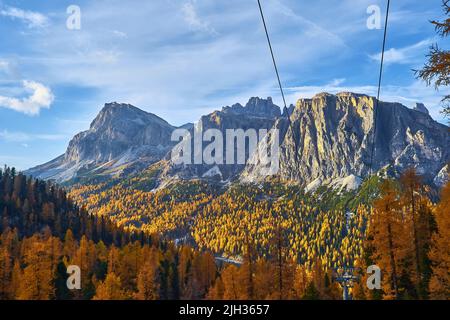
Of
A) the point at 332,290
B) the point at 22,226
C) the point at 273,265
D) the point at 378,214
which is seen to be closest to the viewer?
the point at 378,214

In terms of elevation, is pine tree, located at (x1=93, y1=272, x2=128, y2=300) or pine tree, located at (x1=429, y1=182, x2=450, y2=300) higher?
pine tree, located at (x1=429, y1=182, x2=450, y2=300)

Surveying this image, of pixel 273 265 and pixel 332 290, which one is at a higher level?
pixel 273 265

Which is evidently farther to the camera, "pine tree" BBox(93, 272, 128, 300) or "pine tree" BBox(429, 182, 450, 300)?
"pine tree" BBox(93, 272, 128, 300)

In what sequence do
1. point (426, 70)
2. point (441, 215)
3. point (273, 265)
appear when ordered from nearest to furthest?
point (426, 70) → point (441, 215) → point (273, 265)

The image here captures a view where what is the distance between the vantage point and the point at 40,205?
578ft

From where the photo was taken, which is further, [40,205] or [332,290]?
[40,205]

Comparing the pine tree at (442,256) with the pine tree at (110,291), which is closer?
the pine tree at (442,256)

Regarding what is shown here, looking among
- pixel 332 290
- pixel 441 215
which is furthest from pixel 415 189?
pixel 332 290

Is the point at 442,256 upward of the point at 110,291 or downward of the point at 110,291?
upward

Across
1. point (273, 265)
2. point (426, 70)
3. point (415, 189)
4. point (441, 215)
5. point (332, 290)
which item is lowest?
point (332, 290)

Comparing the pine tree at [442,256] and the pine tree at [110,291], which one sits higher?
the pine tree at [442,256]

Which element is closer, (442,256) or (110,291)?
(442,256)
